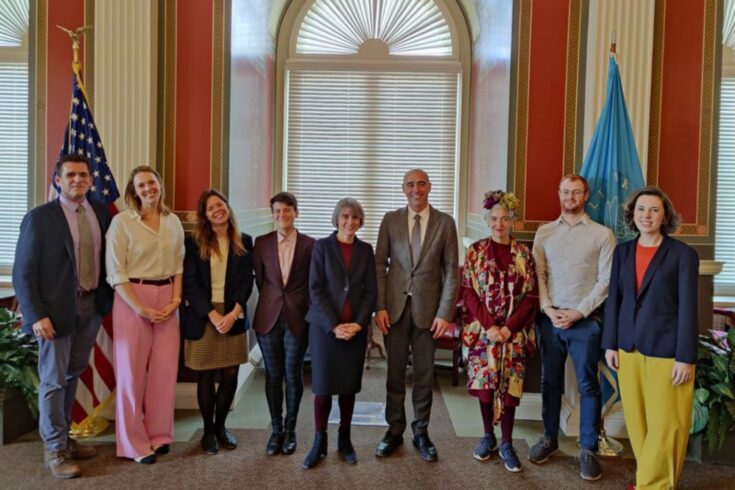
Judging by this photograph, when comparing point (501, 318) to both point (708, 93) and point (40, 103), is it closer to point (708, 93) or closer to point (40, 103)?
point (708, 93)

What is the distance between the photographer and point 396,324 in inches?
133

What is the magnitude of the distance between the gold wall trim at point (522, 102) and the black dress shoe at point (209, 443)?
2.34 metres

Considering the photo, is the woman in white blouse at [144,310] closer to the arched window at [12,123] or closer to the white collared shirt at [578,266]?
the white collared shirt at [578,266]

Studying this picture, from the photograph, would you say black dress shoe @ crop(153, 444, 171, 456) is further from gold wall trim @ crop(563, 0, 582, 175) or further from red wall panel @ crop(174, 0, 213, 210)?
gold wall trim @ crop(563, 0, 582, 175)

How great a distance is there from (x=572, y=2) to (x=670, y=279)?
2.13 meters

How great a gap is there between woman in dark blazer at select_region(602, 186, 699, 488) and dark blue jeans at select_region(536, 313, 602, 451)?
27 cm

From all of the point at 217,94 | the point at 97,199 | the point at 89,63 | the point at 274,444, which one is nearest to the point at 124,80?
the point at 89,63

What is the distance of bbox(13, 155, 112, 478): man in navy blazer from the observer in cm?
302

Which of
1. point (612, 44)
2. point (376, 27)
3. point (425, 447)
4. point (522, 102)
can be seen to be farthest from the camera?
point (376, 27)

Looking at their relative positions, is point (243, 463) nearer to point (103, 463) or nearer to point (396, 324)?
point (103, 463)

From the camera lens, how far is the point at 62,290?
3.06 metres

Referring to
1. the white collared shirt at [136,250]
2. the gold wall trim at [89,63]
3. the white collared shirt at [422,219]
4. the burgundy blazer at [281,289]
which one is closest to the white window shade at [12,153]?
the gold wall trim at [89,63]

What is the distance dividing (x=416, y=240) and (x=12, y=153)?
13.7ft

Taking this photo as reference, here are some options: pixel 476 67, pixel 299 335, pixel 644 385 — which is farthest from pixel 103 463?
pixel 476 67
